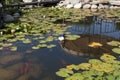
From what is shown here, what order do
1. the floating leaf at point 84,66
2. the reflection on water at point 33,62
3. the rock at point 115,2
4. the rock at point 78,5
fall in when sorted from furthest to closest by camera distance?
the rock at point 115,2, the rock at point 78,5, the floating leaf at point 84,66, the reflection on water at point 33,62

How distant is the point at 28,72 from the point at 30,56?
1084mm

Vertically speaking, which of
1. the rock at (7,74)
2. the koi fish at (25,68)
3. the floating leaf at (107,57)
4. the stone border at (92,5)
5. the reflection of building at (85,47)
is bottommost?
the rock at (7,74)

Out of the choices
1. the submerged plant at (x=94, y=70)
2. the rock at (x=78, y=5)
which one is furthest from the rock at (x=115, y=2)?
the submerged plant at (x=94, y=70)

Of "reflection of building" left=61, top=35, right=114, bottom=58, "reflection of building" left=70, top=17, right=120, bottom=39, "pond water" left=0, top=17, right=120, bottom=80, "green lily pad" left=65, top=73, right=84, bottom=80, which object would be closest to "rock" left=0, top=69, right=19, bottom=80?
"pond water" left=0, top=17, right=120, bottom=80

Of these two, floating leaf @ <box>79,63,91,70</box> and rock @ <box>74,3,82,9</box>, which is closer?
floating leaf @ <box>79,63,91,70</box>

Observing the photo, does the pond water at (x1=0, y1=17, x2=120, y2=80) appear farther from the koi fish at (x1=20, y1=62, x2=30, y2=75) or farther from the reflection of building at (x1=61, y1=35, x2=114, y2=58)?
the reflection of building at (x1=61, y1=35, x2=114, y2=58)

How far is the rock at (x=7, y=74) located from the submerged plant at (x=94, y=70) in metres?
0.99

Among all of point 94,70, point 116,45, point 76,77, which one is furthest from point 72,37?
point 76,77

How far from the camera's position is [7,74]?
520cm

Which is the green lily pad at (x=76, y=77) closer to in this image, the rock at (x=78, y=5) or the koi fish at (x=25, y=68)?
the koi fish at (x=25, y=68)

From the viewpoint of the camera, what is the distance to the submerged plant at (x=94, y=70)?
4.74 m

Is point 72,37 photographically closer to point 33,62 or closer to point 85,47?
point 85,47

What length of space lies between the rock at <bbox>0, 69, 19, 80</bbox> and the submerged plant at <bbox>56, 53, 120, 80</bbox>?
0.99m

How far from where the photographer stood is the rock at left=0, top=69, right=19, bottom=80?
16.5 ft
